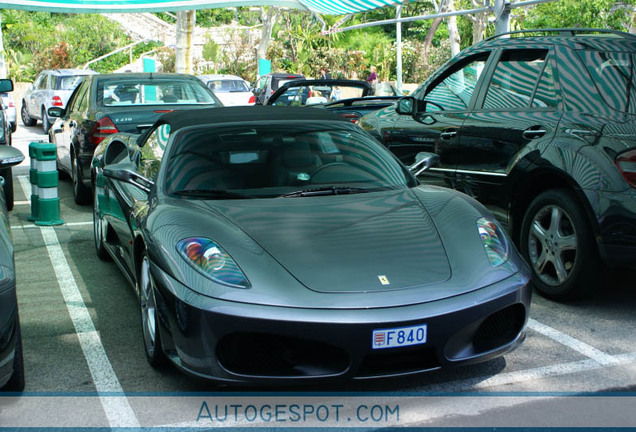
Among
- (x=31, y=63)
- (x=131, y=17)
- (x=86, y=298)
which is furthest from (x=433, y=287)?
(x=131, y=17)

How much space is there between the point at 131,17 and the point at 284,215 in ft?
192

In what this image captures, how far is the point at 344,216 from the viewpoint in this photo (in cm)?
425

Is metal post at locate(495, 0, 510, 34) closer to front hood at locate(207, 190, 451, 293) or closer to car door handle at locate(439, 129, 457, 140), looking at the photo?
car door handle at locate(439, 129, 457, 140)

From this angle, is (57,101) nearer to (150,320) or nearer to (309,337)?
(150,320)

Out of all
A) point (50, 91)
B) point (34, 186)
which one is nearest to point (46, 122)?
point (50, 91)

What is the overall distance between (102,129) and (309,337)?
5.89m

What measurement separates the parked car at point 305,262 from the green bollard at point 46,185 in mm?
3498

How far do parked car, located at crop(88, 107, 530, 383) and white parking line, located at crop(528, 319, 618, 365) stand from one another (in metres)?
0.69

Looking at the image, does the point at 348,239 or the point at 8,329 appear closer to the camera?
the point at 8,329

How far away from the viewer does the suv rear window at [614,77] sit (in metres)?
5.12

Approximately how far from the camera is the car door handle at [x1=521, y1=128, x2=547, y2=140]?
217 inches

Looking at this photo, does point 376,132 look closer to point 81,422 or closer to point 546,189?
point 546,189

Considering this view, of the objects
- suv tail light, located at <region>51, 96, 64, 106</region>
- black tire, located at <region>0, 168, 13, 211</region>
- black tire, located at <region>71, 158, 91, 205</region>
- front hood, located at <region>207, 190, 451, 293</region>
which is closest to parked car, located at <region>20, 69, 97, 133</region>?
suv tail light, located at <region>51, 96, 64, 106</region>

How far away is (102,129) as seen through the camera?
8.73 meters
